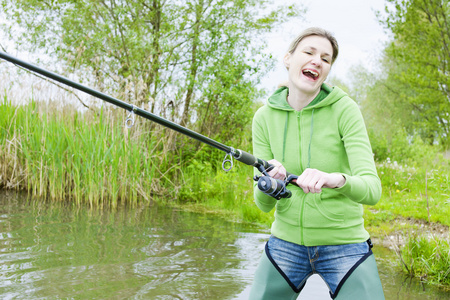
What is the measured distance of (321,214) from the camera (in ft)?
6.57

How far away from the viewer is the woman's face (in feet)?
6.79

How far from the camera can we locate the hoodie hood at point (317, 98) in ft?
6.81

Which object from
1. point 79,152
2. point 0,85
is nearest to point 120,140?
point 79,152

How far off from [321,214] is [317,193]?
0.10m

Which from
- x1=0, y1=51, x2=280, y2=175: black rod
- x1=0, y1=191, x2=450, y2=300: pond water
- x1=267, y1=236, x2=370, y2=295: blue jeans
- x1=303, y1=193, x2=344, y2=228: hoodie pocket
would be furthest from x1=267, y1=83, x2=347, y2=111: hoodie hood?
x1=0, y1=191, x2=450, y2=300: pond water

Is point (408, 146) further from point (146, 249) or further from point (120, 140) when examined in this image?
point (146, 249)

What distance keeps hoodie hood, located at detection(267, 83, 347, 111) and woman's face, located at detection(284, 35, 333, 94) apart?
0.05 meters

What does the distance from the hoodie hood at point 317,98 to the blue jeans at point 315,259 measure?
0.66 m

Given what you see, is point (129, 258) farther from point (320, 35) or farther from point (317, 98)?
point (320, 35)

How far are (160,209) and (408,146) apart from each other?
364 inches

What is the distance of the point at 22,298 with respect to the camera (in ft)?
10.2

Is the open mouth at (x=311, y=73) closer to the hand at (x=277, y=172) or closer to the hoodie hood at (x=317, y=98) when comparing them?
the hoodie hood at (x=317, y=98)

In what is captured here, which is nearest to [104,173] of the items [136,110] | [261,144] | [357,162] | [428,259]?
[428,259]

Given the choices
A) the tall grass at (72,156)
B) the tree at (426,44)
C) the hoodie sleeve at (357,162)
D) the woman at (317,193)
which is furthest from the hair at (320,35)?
the tree at (426,44)
